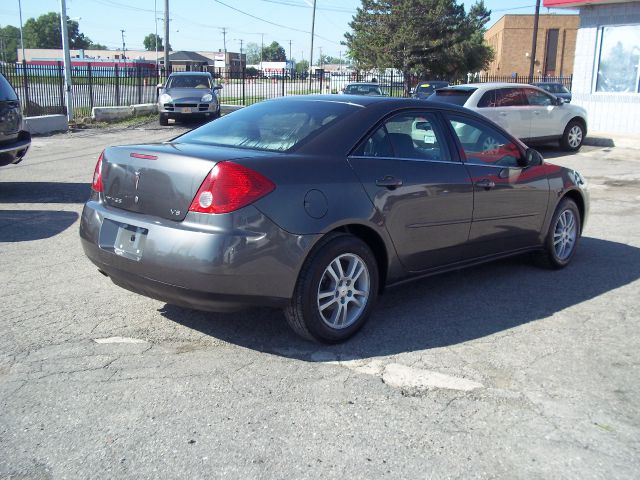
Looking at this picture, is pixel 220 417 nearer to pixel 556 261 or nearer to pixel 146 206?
pixel 146 206

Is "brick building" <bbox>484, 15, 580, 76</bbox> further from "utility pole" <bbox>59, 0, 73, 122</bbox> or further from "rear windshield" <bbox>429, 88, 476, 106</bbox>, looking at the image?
"rear windshield" <bbox>429, 88, 476, 106</bbox>

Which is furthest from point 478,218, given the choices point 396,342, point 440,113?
point 396,342

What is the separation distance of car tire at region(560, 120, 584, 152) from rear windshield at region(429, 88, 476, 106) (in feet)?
10.6

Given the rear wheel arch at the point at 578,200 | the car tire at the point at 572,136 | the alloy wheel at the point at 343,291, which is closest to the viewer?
the alloy wheel at the point at 343,291


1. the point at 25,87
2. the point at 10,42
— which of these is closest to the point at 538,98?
the point at 25,87

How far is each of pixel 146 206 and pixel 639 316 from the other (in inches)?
144

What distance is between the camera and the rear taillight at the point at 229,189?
3.77 m

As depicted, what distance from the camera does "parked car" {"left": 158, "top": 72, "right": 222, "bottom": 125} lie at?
71.3 ft

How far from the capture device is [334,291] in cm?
422

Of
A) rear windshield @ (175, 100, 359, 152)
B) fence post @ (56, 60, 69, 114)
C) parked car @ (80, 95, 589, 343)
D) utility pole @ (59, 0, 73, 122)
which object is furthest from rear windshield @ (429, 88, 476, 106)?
fence post @ (56, 60, 69, 114)

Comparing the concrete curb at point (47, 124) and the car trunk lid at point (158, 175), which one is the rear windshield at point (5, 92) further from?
the concrete curb at point (47, 124)

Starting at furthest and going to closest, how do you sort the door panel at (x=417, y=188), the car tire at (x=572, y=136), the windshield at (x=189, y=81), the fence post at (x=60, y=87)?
the windshield at (x=189, y=81), the fence post at (x=60, y=87), the car tire at (x=572, y=136), the door panel at (x=417, y=188)

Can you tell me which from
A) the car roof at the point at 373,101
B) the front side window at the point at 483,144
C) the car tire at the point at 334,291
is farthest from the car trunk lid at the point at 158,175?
the front side window at the point at 483,144

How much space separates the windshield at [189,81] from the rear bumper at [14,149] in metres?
13.5
